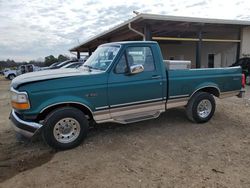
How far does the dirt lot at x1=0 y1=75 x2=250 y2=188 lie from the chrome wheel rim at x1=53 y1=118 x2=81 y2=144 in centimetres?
26

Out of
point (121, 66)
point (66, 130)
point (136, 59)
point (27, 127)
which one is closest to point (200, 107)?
point (136, 59)

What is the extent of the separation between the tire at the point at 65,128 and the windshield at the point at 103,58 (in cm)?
115

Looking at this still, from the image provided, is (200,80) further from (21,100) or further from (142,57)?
(21,100)

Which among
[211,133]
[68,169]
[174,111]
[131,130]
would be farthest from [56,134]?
[174,111]

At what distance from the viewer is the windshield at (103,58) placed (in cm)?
506

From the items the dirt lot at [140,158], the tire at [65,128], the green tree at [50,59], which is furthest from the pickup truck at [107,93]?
the green tree at [50,59]

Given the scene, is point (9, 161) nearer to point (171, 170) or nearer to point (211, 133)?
point (171, 170)

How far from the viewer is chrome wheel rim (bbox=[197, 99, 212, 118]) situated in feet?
19.9

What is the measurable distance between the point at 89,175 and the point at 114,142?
137cm

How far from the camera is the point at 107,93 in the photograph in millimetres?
4793

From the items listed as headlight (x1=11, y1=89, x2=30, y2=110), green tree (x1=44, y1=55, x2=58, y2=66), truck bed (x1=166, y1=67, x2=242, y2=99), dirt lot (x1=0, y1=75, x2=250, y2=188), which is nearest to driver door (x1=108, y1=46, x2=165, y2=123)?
truck bed (x1=166, y1=67, x2=242, y2=99)

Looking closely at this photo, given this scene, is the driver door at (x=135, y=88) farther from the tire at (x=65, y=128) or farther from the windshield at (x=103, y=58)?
the tire at (x=65, y=128)

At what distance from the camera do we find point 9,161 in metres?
4.23

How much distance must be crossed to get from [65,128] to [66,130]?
49mm
